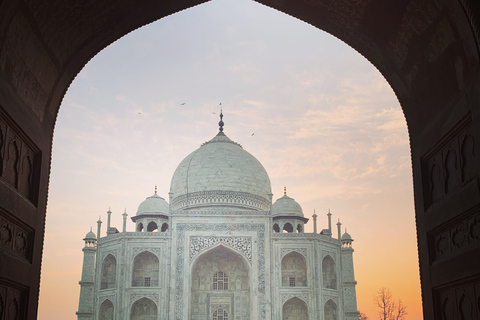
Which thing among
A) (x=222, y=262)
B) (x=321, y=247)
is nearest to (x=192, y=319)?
(x=222, y=262)

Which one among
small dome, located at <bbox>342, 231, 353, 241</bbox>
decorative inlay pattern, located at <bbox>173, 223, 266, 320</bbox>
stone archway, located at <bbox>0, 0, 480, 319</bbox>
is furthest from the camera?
small dome, located at <bbox>342, 231, 353, 241</bbox>

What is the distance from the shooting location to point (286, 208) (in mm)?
31375

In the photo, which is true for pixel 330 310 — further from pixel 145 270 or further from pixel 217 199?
pixel 145 270

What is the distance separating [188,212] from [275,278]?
5.04 m

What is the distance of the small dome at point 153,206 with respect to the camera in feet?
100

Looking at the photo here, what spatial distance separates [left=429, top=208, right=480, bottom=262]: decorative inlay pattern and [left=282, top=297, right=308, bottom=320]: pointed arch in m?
21.6

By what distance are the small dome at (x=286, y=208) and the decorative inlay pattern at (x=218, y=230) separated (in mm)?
4517

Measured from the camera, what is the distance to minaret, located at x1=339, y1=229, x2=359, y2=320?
2751 cm

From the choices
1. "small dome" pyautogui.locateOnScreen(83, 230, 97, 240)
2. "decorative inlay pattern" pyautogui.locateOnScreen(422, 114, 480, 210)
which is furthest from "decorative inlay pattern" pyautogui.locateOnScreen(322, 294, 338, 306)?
"decorative inlay pattern" pyautogui.locateOnScreen(422, 114, 480, 210)

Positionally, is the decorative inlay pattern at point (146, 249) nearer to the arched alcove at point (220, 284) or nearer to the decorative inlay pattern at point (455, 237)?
the arched alcove at point (220, 284)

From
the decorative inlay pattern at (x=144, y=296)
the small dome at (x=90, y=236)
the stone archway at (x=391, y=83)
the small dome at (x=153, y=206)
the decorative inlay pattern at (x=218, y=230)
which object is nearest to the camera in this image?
the stone archway at (x=391, y=83)

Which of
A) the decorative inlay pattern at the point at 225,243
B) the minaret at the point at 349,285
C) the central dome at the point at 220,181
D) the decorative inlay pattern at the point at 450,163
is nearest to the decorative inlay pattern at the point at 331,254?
the minaret at the point at 349,285

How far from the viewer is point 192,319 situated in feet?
86.8

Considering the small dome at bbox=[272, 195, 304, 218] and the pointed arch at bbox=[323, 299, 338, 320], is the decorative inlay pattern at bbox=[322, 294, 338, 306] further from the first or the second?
the small dome at bbox=[272, 195, 304, 218]
